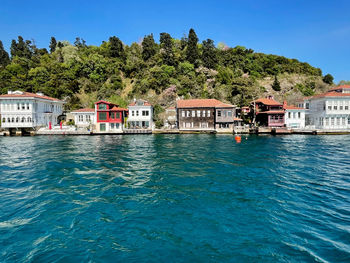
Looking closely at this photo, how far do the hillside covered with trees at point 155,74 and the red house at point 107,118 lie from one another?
1115cm

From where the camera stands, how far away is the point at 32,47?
295 ft

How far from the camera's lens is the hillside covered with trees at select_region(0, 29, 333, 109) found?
6234 centimetres

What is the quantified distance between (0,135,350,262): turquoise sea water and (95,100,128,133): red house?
33219mm

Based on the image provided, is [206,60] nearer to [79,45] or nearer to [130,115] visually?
[130,115]

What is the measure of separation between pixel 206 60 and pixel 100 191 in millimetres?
71429

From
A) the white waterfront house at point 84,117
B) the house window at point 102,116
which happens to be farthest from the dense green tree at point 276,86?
the white waterfront house at point 84,117

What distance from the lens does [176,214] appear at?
8.80 meters

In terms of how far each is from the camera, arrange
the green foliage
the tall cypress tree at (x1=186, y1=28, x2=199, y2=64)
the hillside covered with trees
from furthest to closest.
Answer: the tall cypress tree at (x1=186, y1=28, x2=199, y2=64), the green foliage, the hillside covered with trees

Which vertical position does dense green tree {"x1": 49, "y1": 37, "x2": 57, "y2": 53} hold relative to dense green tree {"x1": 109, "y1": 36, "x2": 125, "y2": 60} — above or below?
above

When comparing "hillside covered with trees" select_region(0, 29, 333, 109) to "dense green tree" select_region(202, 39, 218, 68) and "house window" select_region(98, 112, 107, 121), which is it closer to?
"dense green tree" select_region(202, 39, 218, 68)

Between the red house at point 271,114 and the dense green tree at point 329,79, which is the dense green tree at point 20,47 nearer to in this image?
the red house at point 271,114

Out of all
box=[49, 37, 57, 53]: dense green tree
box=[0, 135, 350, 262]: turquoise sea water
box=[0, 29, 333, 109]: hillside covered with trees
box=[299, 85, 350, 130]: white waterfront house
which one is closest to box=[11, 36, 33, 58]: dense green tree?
box=[0, 29, 333, 109]: hillside covered with trees

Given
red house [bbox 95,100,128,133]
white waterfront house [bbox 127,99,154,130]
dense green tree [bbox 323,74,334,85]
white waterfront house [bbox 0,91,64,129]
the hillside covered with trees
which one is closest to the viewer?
white waterfront house [bbox 0,91,64,129]

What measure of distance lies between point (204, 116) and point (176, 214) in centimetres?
4166
